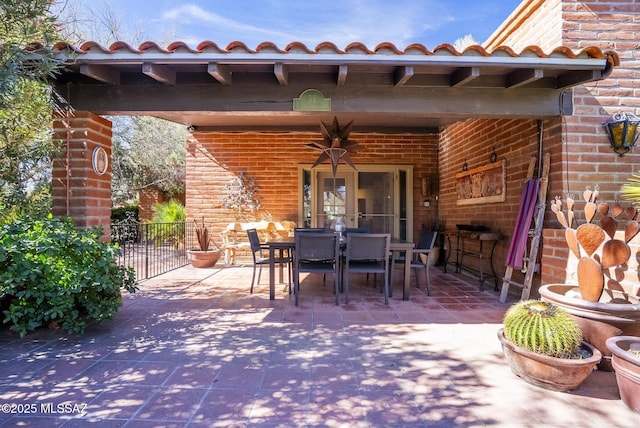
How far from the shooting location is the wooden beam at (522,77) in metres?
2.92

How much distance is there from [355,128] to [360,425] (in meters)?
5.50

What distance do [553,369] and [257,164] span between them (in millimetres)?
5712

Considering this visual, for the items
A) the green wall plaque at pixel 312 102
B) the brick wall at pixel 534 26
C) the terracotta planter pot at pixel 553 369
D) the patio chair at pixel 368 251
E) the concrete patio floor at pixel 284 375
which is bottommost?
the concrete patio floor at pixel 284 375

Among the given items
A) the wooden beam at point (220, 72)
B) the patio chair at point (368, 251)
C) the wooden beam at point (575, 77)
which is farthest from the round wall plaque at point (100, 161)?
the wooden beam at point (575, 77)

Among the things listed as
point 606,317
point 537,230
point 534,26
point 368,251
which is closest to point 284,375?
point 368,251

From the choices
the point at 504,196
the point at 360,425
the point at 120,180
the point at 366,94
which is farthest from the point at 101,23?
the point at 360,425

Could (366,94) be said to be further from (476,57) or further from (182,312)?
(182,312)

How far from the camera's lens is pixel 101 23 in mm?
7902

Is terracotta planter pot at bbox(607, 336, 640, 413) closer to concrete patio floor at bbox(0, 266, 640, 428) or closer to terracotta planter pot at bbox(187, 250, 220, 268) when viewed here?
concrete patio floor at bbox(0, 266, 640, 428)

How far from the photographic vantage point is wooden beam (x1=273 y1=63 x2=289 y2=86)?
2.86 metres

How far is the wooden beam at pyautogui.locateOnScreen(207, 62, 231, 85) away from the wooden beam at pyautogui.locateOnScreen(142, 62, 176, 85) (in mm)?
442

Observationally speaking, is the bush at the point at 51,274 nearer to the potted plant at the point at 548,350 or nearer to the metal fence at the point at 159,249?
the metal fence at the point at 159,249

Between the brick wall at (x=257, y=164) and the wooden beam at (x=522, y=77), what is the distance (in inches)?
135

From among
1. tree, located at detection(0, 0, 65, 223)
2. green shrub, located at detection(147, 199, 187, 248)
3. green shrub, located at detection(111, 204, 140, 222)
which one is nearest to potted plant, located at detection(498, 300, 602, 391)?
tree, located at detection(0, 0, 65, 223)
